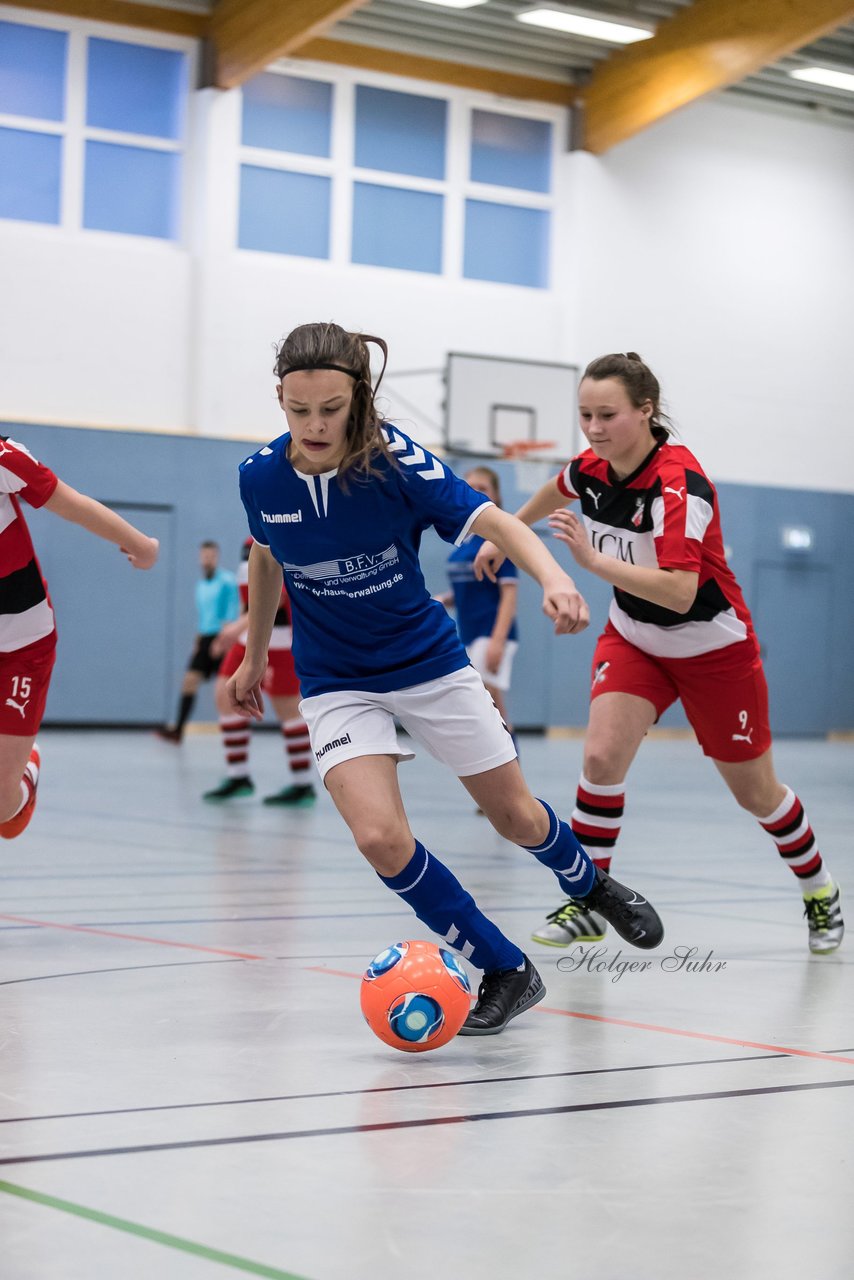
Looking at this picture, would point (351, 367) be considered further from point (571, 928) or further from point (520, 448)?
point (520, 448)

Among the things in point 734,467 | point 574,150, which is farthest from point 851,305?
point 574,150

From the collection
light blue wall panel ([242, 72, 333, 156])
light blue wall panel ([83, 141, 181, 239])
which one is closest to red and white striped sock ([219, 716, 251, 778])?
Answer: light blue wall panel ([83, 141, 181, 239])

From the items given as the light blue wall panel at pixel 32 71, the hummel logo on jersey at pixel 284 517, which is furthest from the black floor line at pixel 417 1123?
the light blue wall panel at pixel 32 71

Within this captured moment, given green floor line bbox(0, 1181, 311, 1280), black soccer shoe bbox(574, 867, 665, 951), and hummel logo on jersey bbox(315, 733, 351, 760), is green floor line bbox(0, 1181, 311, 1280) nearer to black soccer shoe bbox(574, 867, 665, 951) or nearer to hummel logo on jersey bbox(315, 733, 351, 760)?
hummel logo on jersey bbox(315, 733, 351, 760)

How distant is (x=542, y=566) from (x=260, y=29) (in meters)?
16.7

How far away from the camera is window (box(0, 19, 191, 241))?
18.8m

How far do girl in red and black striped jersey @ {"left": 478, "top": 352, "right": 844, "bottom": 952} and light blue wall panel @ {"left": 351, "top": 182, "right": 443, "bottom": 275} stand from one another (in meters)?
15.9

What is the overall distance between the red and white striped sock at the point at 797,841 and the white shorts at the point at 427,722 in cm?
163

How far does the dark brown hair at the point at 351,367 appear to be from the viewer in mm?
3885

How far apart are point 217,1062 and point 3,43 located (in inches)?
676

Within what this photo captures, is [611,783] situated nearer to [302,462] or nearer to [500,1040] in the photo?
[500,1040]

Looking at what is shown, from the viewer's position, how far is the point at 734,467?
2342cm

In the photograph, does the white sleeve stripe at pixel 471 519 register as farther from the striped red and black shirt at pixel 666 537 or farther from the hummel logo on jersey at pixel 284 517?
the striped red and black shirt at pixel 666 537

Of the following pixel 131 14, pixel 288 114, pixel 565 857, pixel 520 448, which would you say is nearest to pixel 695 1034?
pixel 565 857
